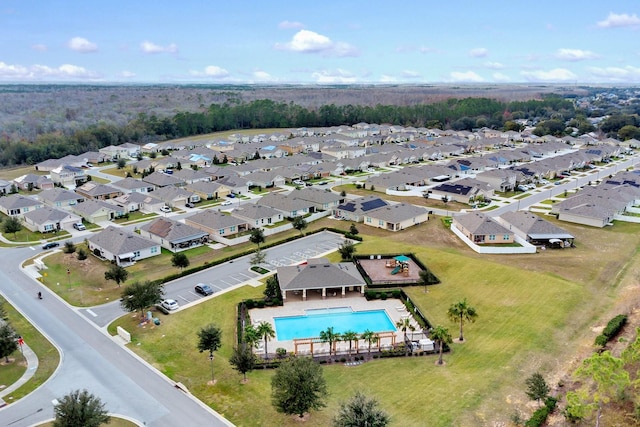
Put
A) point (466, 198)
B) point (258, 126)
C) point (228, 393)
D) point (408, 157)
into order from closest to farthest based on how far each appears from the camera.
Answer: point (228, 393) → point (466, 198) → point (408, 157) → point (258, 126)

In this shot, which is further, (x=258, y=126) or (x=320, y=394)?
(x=258, y=126)

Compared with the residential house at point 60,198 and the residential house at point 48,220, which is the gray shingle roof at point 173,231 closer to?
the residential house at point 48,220

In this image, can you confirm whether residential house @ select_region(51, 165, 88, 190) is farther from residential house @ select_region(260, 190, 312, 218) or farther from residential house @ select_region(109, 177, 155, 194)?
residential house @ select_region(260, 190, 312, 218)

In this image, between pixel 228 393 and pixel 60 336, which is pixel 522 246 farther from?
pixel 60 336

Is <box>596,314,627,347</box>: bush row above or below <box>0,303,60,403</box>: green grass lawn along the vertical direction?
A: above

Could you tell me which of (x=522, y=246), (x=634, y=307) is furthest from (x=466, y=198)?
(x=634, y=307)

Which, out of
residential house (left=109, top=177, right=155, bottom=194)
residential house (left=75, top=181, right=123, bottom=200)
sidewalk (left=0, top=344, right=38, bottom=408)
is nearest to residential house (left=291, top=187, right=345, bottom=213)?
residential house (left=109, top=177, right=155, bottom=194)

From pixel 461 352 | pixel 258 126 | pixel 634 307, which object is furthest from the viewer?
pixel 258 126
